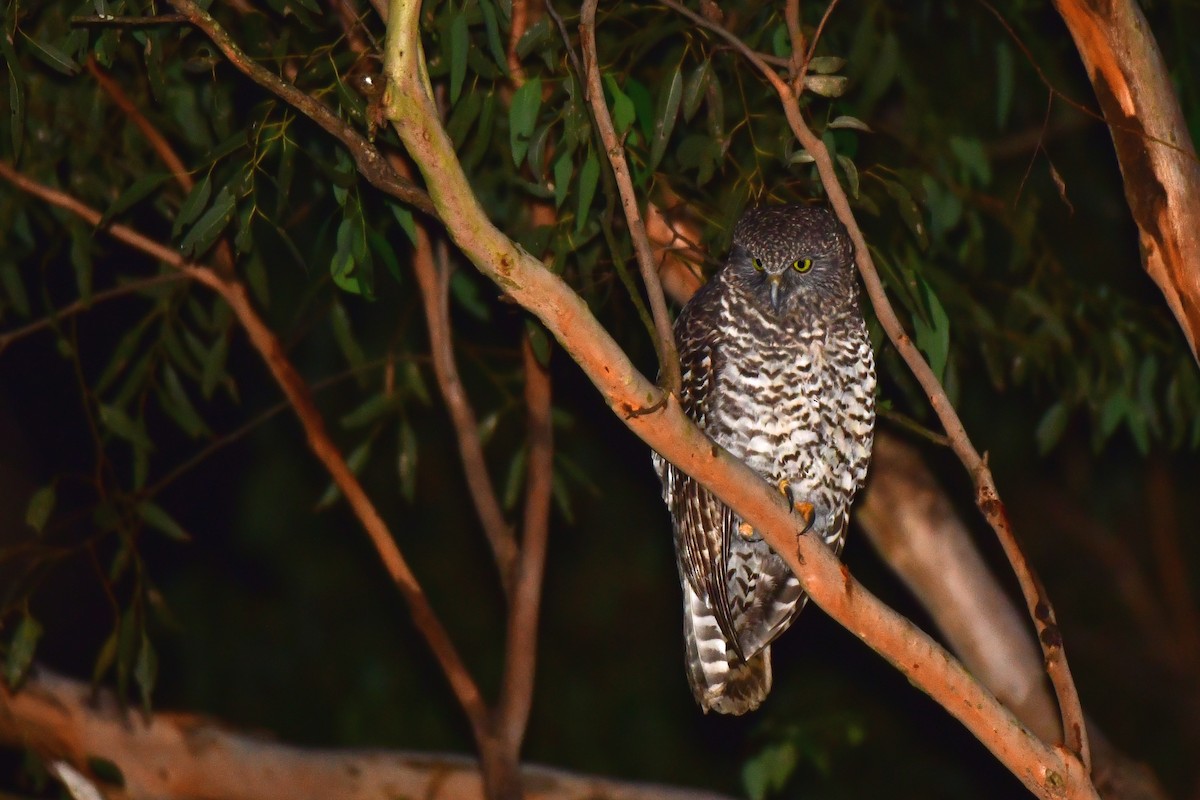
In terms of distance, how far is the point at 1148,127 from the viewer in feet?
7.92

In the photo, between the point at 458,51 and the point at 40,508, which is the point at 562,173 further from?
the point at 40,508

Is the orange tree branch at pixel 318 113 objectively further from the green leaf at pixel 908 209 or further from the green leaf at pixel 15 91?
the green leaf at pixel 908 209

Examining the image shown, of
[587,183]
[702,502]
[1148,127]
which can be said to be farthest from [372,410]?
[1148,127]

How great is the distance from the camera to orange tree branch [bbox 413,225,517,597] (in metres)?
3.26

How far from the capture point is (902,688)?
205 inches

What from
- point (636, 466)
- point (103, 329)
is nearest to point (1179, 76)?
point (636, 466)

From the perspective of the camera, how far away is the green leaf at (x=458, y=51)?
2352 millimetres

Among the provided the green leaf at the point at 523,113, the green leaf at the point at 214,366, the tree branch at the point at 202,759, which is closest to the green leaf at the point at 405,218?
the green leaf at the point at 523,113

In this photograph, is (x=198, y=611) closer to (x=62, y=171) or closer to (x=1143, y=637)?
(x=62, y=171)

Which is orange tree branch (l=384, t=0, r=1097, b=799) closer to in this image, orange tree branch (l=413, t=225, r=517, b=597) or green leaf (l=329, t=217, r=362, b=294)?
green leaf (l=329, t=217, r=362, b=294)

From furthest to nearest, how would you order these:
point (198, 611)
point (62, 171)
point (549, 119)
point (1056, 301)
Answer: point (198, 611) → point (62, 171) → point (1056, 301) → point (549, 119)

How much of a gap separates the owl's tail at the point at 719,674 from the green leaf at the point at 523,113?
1108 mm

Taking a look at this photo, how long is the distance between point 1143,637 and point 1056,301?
4698 millimetres

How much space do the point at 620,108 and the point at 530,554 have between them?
1187mm
